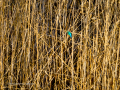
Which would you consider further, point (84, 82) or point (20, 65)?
point (20, 65)

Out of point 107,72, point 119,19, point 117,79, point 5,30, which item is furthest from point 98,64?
point 5,30

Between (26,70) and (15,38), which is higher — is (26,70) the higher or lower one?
the lower one

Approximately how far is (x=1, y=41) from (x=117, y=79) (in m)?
0.84

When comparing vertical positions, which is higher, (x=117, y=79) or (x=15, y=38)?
(x=15, y=38)

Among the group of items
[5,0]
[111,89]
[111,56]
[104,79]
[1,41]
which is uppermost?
[5,0]

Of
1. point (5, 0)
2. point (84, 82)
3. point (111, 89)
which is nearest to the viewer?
point (84, 82)

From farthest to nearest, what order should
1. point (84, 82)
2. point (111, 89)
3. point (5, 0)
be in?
point (5, 0), point (111, 89), point (84, 82)

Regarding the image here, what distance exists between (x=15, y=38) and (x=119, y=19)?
0.75m

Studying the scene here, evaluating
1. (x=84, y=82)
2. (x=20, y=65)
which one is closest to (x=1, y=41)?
(x=20, y=65)

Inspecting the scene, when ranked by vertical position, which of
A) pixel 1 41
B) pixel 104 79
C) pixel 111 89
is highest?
pixel 1 41

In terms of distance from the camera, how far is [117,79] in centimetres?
125

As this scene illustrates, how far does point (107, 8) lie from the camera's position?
3.86ft

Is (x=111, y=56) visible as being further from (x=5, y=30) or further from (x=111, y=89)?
(x=5, y=30)

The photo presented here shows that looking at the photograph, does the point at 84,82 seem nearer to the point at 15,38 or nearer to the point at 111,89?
the point at 111,89
